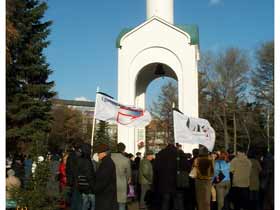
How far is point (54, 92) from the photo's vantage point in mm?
30141

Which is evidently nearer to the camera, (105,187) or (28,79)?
(105,187)

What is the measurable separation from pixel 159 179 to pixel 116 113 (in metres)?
3.05

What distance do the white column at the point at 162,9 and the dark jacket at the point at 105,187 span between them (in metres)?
16.6

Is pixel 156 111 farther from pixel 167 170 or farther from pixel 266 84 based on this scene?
pixel 167 170

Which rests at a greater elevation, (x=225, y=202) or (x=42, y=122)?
(x=42, y=122)

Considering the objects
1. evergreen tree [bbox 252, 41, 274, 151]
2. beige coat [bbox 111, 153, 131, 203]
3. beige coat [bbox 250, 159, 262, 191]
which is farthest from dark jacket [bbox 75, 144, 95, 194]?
evergreen tree [bbox 252, 41, 274, 151]

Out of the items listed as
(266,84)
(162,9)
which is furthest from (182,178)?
(266,84)

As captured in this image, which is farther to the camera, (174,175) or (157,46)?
(157,46)

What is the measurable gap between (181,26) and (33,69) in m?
10.8

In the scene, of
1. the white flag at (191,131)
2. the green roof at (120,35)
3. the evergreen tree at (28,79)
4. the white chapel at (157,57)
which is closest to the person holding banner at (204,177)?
the white flag at (191,131)

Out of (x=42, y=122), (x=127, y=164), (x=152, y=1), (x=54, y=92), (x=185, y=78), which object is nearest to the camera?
(x=127, y=164)

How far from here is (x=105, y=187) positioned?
8469mm
